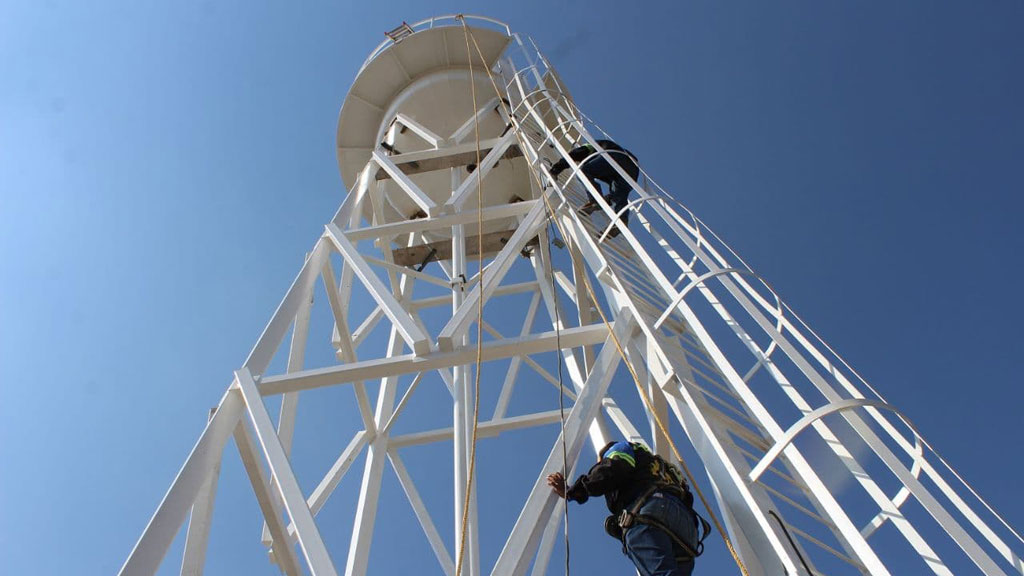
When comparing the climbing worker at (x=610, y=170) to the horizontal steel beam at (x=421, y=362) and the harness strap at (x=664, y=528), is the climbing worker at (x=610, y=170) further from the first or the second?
the harness strap at (x=664, y=528)

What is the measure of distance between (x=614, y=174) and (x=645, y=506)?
5.09 m

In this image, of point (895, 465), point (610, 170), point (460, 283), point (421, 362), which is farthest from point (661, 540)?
point (610, 170)

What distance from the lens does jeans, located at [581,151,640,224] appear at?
852 cm

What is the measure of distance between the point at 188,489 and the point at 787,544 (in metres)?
3.78

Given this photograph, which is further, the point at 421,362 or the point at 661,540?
the point at 421,362

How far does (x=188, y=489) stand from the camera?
4.85m

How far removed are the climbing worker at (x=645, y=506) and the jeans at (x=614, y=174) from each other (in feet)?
14.6

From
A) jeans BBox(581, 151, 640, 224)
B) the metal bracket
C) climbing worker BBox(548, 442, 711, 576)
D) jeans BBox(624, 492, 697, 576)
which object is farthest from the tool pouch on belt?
jeans BBox(581, 151, 640, 224)

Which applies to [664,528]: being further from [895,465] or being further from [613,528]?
[895,465]

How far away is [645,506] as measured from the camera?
4.24m

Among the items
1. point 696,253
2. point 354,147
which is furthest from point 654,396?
point 354,147

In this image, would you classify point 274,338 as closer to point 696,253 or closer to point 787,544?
point 696,253

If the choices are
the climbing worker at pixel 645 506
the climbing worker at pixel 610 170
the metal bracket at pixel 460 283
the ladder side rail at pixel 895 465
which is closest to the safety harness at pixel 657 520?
the climbing worker at pixel 645 506

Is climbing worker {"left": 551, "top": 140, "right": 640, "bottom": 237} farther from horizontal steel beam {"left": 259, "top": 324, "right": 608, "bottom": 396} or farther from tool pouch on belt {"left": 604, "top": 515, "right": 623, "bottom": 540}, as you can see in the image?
tool pouch on belt {"left": 604, "top": 515, "right": 623, "bottom": 540}
